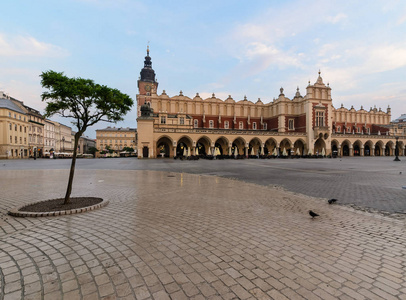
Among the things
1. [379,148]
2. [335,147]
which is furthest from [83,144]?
[379,148]

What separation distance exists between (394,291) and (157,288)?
2.60 m

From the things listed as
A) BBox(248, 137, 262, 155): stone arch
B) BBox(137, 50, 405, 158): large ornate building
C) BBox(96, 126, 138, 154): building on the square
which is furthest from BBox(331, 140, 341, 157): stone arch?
BBox(96, 126, 138, 154): building on the square

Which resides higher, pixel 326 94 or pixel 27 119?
pixel 326 94

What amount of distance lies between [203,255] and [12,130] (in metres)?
64.1

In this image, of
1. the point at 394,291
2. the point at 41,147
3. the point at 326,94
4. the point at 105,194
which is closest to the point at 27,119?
the point at 41,147

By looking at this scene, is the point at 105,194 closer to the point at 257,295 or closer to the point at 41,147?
the point at 257,295

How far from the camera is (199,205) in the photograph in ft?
19.9

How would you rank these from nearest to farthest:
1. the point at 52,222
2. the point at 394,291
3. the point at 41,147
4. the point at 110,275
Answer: the point at 394,291 < the point at 110,275 < the point at 52,222 < the point at 41,147

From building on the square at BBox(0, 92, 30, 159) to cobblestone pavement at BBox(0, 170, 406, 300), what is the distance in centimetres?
5761

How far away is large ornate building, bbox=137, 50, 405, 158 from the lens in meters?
45.0

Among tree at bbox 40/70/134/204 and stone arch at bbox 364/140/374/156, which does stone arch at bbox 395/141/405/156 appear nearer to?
stone arch at bbox 364/140/374/156

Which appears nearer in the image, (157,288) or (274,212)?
(157,288)

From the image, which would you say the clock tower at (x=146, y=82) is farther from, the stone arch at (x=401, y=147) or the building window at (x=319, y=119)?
the stone arch at (x=401, y=147)

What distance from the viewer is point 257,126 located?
56031 millimetres
